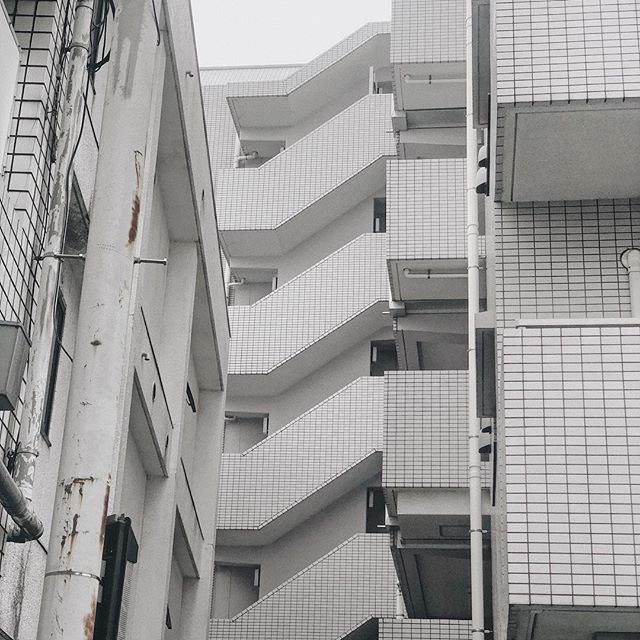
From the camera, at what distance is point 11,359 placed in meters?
4.73

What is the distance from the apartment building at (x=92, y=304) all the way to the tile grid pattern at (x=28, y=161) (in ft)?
0.04

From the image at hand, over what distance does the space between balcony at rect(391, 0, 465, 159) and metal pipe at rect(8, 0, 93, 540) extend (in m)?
13.6

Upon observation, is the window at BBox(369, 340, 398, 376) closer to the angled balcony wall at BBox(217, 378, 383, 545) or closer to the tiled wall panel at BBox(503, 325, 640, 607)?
the angled balcony wall at BBox(217, 378, 383, 545)

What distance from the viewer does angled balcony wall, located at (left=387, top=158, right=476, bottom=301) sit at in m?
16.3

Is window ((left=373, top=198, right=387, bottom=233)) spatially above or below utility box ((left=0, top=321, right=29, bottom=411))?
above

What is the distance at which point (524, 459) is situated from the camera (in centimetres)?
888

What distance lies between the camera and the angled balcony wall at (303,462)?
21469mm

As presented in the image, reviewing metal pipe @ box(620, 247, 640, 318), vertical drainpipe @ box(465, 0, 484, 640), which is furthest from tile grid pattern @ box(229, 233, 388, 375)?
metal pipe @ box(620, 247, 640, 318)

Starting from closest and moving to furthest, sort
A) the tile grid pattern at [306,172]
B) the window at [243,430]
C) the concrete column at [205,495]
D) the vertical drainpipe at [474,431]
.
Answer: the vertical drainpipe at [474,431] → the concrete column at [205,495] → the window at [243,430] → the tile grid pattern at [306,172]

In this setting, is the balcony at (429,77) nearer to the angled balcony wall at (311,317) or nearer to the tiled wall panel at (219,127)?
the angled balcony wall at (311,317)

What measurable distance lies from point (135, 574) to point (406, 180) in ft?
Answer: 23.6

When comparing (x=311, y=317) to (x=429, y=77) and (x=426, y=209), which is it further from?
(x=426, y=209)

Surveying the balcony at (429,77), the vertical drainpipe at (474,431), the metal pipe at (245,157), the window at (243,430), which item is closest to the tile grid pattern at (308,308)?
the window at (243,430)

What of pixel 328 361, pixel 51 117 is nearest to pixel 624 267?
pixel 51 117
